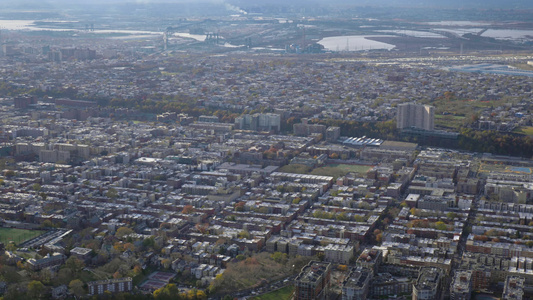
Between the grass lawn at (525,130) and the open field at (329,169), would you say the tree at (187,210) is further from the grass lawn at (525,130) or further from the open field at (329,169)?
the grass lawn at (525,130)

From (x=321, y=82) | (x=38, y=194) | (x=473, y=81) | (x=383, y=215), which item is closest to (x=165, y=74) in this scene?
(x=321, y=82)

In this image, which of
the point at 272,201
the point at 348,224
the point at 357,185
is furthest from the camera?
the point at 357,185

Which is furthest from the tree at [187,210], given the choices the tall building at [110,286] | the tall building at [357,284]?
the tall building at [357,284]

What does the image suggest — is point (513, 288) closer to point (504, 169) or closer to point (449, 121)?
point (504, 169)

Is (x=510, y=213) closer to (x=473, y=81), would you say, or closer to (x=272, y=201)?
(x=272, y=201)

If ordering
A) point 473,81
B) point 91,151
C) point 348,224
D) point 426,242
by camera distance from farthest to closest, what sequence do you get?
point 473,81
point 91,151
point 348,224
point 426,242
